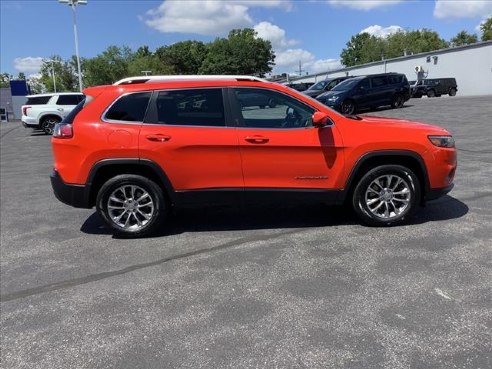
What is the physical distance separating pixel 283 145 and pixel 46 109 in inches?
740

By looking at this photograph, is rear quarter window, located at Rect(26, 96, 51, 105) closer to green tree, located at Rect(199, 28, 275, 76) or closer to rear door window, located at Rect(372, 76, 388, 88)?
rear door window, located at Rect(372, 76, 388, 88)

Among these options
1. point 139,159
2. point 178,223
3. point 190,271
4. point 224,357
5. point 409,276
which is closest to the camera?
point 224,357

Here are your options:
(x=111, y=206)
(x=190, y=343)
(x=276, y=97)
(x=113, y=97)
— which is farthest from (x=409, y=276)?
(x=113, y=97)

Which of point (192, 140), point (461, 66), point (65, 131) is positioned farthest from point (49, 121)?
point (461, 66)

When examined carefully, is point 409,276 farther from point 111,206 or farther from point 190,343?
point 111,206

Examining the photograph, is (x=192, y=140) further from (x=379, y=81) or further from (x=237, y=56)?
(x=237, y=56)

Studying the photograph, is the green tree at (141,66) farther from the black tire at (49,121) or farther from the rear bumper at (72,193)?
the rear bumper at (72,193)

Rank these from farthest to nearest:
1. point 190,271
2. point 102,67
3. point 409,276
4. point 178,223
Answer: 1. point 102,67
2. point 178,223
3. point 190,271
4. point 409,276

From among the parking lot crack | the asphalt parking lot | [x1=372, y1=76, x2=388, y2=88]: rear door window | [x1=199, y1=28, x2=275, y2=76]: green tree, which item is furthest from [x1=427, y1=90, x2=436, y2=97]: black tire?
[x1=199, y1=28, x2=275, y2=76]: green tree

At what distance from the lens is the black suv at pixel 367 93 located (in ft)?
70.7

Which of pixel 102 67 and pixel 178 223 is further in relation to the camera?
pixel 102 67

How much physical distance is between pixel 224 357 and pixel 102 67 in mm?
62105

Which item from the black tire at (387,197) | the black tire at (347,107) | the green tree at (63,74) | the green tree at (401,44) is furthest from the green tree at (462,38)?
the black tire at (387,197)

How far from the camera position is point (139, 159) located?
520cm
